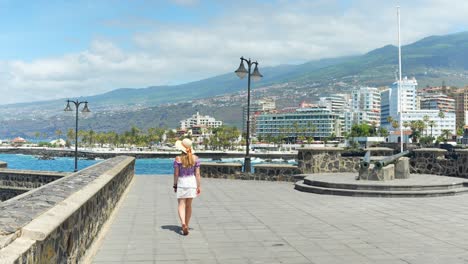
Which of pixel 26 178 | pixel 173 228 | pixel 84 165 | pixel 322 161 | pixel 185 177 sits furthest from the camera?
pixel 84 165

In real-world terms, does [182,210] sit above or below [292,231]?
above

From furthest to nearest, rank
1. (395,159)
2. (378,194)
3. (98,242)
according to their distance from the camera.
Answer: (395,159) < (378,194) < (98,242)

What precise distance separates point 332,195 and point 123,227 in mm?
7714

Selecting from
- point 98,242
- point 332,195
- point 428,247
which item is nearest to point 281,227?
point 428,247

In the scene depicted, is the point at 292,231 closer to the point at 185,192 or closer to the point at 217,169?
the point at 185,192

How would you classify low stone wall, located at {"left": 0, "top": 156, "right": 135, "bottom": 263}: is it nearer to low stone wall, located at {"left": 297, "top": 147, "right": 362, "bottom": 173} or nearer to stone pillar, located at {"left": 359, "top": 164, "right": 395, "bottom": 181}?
stone pillar, located at {"left": 359, "top": 164, "right": 395, "bottom": 181}

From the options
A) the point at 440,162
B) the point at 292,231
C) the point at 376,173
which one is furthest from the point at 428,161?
the point at 292,231

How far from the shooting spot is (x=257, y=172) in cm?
2077

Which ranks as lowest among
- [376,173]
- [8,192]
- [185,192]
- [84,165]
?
[84,165]

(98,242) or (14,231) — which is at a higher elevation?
(14,231)

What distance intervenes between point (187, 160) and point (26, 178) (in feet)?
41.3

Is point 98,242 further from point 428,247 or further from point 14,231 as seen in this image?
point 428,247

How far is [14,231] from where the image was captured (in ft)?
12.5

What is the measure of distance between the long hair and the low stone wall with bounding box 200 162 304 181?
434 inches
